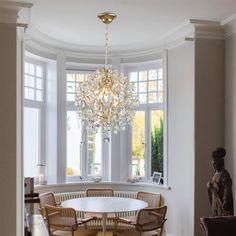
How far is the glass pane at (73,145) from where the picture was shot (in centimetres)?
684

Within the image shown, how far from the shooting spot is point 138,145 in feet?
22.6

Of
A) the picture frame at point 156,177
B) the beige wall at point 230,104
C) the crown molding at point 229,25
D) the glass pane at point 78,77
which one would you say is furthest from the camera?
the glass pane at point 78,77

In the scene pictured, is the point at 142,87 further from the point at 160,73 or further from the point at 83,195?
the point at 83,195

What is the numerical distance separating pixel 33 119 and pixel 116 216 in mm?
2016

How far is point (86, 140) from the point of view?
22.9ft

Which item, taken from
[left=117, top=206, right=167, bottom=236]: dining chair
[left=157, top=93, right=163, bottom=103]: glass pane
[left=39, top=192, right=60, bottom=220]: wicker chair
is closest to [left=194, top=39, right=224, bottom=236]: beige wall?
[left=117, top=206, right=167, bottom=236]: dining chair

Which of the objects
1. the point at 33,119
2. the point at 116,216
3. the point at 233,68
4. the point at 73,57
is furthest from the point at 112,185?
the point at 233,68

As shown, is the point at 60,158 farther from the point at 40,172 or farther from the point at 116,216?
the point at 116,216

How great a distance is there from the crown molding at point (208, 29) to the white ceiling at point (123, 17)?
0.38 ft

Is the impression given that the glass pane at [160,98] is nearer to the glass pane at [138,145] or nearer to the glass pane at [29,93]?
the glass pane at [138,145]

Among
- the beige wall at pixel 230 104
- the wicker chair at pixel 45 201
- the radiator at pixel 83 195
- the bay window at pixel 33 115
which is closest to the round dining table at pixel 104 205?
A: the wicker chair at pixel 45 201

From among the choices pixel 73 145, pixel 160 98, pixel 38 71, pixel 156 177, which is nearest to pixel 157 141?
pixel 156 177

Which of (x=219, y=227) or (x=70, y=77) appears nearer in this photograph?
(x=219, y=227)
